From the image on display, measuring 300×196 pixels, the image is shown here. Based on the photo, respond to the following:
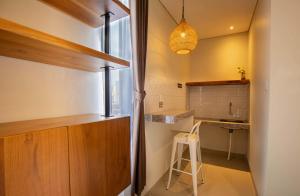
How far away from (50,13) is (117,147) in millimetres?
1062

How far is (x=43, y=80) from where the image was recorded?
103 centimetres

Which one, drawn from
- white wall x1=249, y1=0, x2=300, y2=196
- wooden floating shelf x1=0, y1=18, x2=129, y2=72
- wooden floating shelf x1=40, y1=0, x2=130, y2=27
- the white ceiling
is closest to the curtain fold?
wooden floating shelf x1=40, y1=0, x2=130, y2=27

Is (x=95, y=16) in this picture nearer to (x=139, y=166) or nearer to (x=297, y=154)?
(x=139, y=166)

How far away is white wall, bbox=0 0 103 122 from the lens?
875 millimetres

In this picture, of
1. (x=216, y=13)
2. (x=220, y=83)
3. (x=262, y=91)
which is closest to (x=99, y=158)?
(x=262, y=91)

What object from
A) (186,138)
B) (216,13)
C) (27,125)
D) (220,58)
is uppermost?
(216,13)

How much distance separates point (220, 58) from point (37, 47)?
3.53 m

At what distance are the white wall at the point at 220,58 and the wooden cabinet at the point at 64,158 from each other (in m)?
2.96

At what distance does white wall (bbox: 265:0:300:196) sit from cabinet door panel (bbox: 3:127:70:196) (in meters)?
1.75

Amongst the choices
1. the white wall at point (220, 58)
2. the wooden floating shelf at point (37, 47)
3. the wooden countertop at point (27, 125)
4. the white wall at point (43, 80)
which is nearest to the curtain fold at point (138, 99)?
the white wall at point (43, 80)

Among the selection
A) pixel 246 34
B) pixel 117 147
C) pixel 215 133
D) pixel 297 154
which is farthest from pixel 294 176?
pixel 246 34

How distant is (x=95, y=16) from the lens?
1.25 metres

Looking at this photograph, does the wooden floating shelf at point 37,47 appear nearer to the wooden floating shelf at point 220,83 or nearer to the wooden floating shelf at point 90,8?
the wooden floating shelf at point 90,8

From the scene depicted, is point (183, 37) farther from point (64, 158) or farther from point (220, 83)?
point (220, 83)
